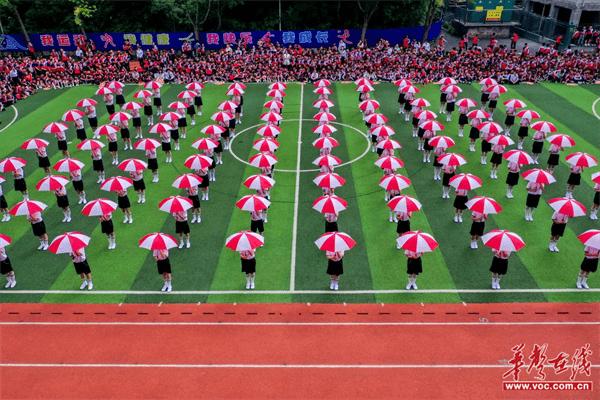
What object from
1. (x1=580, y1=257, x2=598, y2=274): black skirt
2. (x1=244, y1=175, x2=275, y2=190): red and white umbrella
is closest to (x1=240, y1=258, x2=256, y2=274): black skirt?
(x1=244, y1=175, x2=275, y2=190): red and white umbrella

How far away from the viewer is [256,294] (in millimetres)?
17750

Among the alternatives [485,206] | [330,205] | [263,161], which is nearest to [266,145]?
[263,161]

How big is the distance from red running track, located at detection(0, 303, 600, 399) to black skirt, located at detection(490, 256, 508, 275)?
1.17 metres

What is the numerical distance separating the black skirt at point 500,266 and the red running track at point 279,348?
3.85 ft

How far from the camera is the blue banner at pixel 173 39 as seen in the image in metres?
50.2

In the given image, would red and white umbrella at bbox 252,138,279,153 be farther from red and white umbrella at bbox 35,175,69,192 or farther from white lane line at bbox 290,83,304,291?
red and white umbrella at bbox 35,175,69,192

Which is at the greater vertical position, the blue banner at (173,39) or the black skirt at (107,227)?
the blue banner at (173,39)

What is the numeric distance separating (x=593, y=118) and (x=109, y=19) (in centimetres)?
4969

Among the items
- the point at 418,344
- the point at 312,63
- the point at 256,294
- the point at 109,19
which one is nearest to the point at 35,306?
the point at 256,294

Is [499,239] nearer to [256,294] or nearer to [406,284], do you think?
[406,284]

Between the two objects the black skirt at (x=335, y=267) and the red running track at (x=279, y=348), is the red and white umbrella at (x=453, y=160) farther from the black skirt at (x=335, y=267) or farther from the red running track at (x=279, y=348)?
the black skirt at (x=335, y=267)

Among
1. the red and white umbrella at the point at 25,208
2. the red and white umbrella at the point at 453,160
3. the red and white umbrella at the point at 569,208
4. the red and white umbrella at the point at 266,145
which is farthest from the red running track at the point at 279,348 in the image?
the red and white umbrella at the point at 266,145

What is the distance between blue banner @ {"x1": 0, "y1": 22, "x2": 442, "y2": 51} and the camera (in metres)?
50.2

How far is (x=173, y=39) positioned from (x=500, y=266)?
142ft
